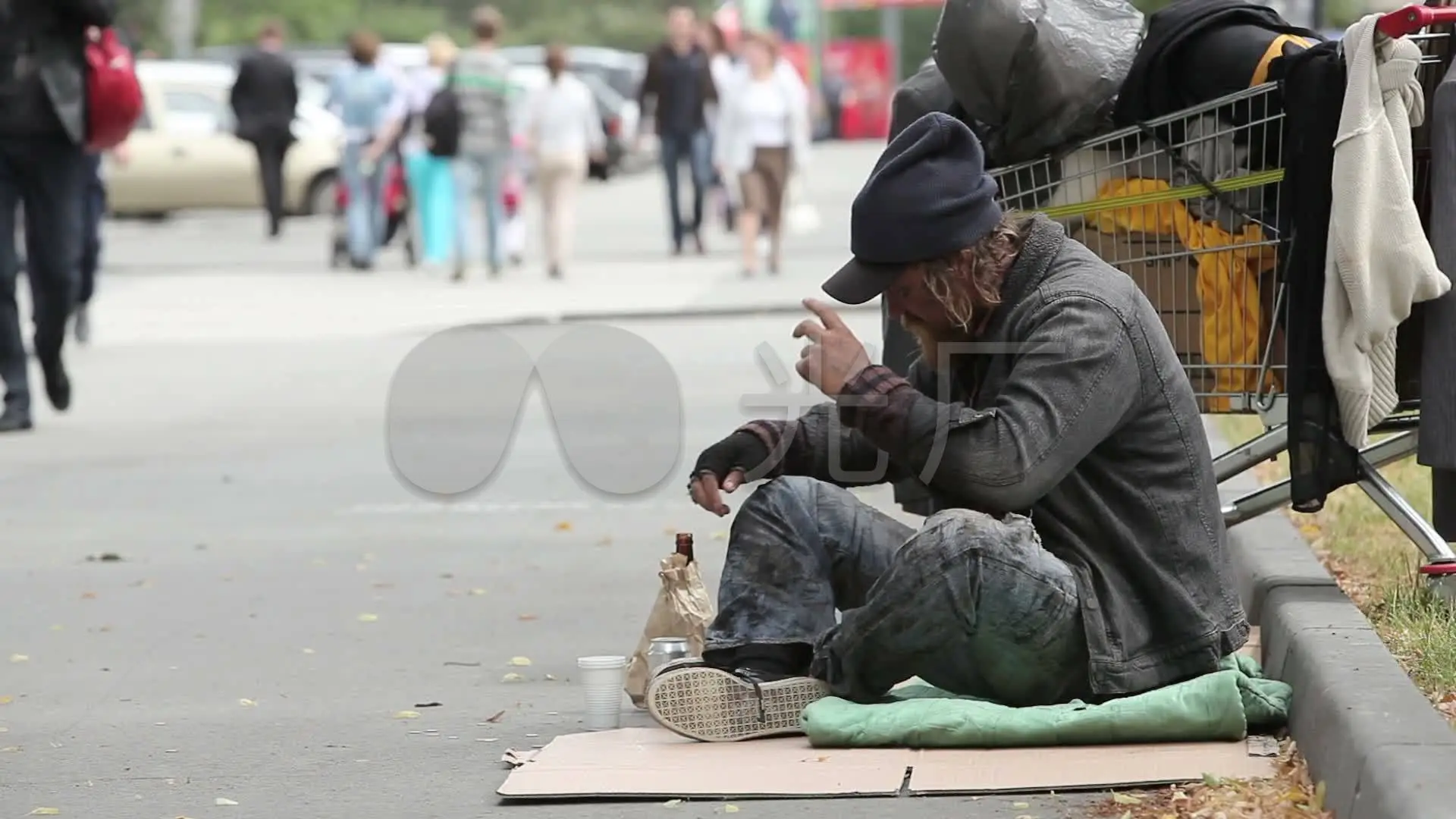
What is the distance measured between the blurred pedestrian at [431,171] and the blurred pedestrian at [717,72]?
2.56 m

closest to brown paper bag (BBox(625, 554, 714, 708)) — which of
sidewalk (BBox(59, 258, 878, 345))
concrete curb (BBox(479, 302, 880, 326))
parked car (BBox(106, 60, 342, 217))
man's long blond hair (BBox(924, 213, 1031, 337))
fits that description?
man's long blond hair (BBox(924, 213, 1031, 337))

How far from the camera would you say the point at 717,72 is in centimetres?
2439

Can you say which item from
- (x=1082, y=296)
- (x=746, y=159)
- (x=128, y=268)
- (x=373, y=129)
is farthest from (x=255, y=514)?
(x=128, y=268)

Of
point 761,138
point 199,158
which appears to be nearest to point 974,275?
point 761,138

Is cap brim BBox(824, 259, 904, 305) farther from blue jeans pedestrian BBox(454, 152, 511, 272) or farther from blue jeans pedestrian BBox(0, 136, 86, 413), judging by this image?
blue jeans pedestrian BBox(454, 152, 511, 272)

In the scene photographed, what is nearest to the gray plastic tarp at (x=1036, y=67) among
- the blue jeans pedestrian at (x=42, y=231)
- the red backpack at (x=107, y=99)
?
the red backpack at (x=107, y=99)

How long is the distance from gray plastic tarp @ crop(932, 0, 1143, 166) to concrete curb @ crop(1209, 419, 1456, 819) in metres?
1.20

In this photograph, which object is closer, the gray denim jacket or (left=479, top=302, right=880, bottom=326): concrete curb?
the gray denim jacket

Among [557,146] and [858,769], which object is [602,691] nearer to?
[858,769]

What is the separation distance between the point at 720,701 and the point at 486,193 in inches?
612

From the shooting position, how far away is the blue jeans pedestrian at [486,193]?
20.1 meters

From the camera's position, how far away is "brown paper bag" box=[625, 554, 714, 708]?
5.31 meters

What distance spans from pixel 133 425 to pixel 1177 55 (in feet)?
23.4

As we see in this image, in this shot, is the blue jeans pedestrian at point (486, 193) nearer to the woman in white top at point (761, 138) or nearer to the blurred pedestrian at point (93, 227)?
the woman in white top at point (761, 138)
